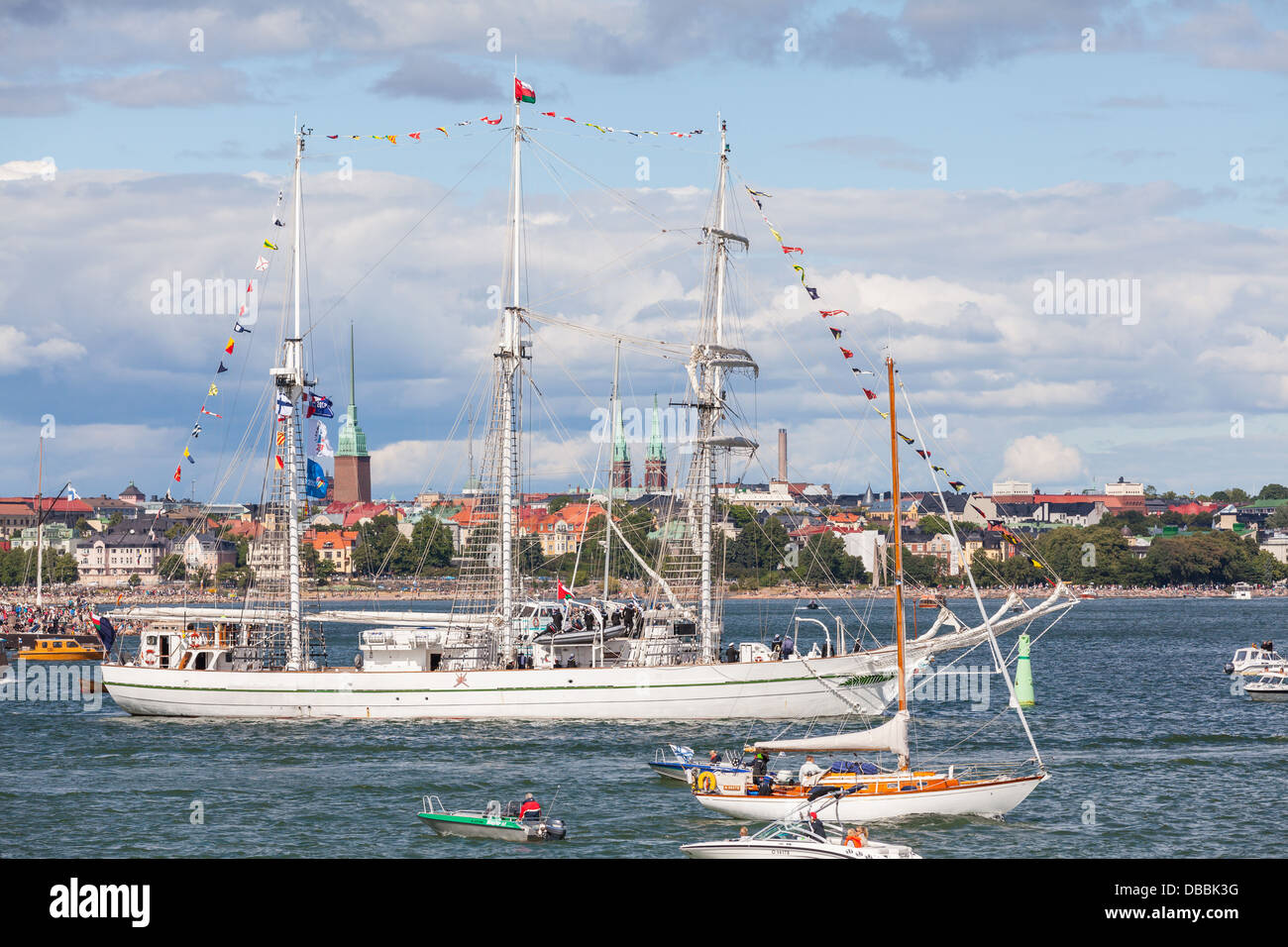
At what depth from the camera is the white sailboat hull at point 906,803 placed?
4003 centimetres

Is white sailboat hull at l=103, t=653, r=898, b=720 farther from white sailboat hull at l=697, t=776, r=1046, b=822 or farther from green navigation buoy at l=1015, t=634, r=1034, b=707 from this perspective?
white sailboat hull at l=697, t=776, r=1046, b=822

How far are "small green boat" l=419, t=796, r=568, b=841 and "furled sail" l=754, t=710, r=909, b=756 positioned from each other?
259 inches

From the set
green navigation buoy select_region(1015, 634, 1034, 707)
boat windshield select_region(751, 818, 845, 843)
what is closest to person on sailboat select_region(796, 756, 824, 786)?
boat windshield select_region(751, 818, 845, 843)

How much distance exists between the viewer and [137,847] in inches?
1597

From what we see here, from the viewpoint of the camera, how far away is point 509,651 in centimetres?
6475

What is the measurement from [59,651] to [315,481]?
65089mm

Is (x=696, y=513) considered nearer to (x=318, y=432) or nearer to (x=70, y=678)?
(x=318, y=432)

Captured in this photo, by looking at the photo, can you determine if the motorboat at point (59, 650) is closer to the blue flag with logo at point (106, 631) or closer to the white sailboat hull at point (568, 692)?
the blue flag with logo at point (106, 631)

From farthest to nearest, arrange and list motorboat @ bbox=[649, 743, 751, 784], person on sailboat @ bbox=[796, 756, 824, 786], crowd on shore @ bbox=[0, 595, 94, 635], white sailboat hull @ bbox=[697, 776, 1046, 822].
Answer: crowd on shore @ bbox=[0, 595, 94, 635]
motorboat @ bbox=[649, 743, 751, 784]
person on sailboat @ bbox=[796, 756, 824, 786]
white sailboat hull @ bbox=[697, 776, 1046, 822]

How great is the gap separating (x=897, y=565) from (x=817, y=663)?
20639 millimetres

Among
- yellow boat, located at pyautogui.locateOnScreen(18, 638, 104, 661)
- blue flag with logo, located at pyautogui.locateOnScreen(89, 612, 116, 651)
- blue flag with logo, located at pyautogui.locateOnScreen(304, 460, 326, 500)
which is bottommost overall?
yellow boat, located at pyautogui.locateOnScreen(18, 638, 104, 661)

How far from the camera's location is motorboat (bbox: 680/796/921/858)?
112 feet

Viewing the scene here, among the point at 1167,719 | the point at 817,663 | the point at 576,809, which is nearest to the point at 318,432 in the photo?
the point at 817,663

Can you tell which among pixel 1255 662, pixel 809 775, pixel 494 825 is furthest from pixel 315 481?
pixel 1255 662
